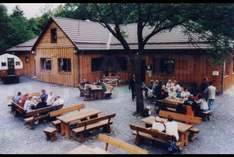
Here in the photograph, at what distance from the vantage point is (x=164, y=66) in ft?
72.3

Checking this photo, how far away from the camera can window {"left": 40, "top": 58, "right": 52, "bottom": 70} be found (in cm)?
2614

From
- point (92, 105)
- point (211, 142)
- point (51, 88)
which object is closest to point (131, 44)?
point (51, 88)

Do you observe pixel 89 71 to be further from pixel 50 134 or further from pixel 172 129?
pixel 172 129

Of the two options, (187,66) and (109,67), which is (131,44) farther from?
(187,66)

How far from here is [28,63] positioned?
31359 mm

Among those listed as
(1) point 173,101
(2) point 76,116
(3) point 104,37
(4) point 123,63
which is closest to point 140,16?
(1) point 173,101

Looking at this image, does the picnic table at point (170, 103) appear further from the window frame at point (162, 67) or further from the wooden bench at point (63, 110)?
the window frame at point (162, 67)

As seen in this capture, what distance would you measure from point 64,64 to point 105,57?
3.95 metres

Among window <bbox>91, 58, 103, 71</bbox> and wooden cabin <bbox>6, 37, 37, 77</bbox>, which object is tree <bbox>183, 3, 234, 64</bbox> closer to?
window <bbox>91, 58, 103, 71</bbox>

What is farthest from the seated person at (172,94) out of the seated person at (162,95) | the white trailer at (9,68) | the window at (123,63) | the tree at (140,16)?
the white trailer at (9,68)

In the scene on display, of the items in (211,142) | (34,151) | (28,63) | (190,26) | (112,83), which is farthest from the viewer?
(28,63)

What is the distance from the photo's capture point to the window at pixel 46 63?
26141mm

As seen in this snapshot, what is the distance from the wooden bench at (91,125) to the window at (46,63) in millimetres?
15808

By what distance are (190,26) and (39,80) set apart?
61.7ft
